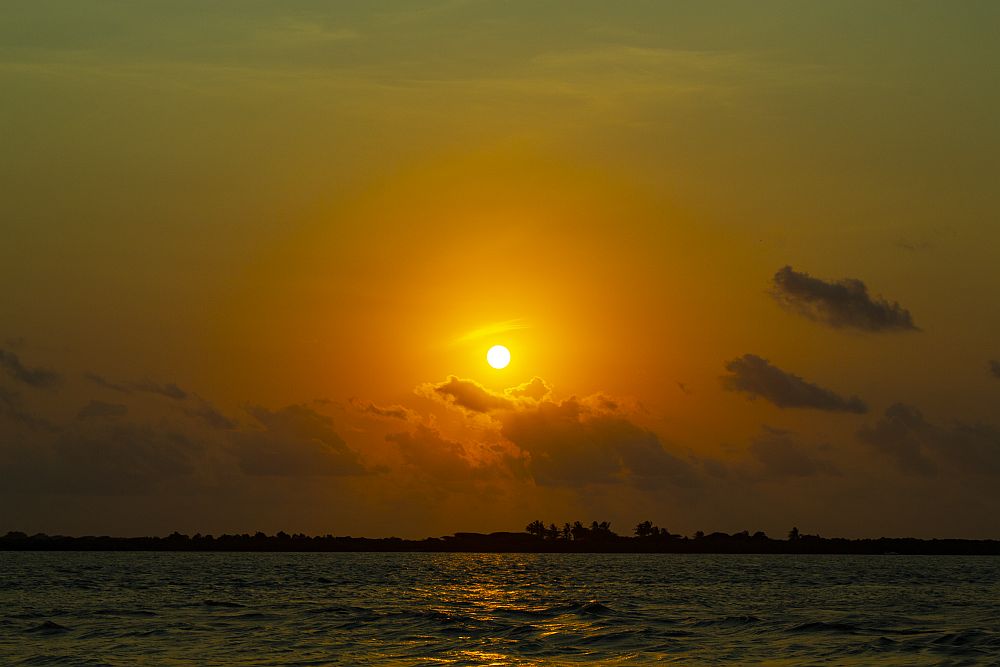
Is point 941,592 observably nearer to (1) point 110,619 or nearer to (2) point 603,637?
(2) point 603,637

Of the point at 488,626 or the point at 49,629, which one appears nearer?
the point at 49,629

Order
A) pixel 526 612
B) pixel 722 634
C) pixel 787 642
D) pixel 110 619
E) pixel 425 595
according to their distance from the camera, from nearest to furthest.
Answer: pixel 787 642 < pixel 722 634 < pixel 110 619 < pixel 526 612 < pixel 425 595

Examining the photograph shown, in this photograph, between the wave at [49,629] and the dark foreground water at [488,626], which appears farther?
the wave at [49,629]

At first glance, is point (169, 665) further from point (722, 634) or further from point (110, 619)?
point (722, 634)

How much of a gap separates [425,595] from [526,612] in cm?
2754

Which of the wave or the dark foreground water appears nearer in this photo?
A: the dark foreground water

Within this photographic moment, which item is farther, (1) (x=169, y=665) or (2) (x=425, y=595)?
(2) (x=425, y=595)

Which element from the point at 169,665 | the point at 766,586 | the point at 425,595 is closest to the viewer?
the point at 169,665

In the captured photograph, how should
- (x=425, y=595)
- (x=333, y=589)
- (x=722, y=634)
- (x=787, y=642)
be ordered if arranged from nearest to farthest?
1. (x=787, y=642)
2. (x=722, y=634)
3. (x=425, y=595)
4. (x=333, y=589)

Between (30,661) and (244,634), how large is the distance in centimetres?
1544

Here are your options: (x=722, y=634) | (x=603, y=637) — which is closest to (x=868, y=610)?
(x=722, y=634)

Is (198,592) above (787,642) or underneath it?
above

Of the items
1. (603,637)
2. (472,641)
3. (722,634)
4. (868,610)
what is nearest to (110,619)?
(472,641)

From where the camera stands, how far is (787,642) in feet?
219
